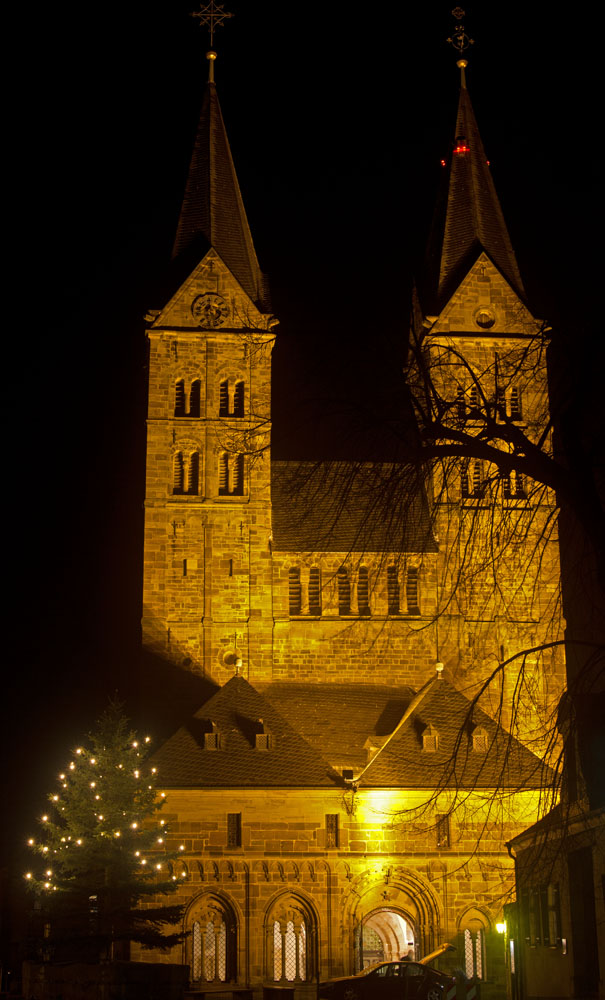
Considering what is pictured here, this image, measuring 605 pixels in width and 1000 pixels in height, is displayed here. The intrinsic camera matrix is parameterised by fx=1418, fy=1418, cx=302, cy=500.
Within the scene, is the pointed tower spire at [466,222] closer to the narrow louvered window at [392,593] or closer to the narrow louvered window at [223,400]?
the narrow louvered window at [223,400]

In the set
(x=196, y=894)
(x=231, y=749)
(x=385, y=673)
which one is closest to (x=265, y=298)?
(x=385, y=673)

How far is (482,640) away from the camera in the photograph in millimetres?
48094

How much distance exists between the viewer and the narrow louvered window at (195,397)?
50.0m

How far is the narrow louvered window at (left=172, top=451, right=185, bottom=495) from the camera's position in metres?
49.1

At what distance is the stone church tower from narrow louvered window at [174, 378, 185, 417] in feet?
0.23

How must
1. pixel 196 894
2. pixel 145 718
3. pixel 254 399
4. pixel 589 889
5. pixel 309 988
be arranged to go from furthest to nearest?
pixel 254 399
pixel 145 718
pixel 196 894
pixel 309 988
pixel 589 889

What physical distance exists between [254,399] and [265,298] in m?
4.92

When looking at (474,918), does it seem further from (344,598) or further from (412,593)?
(344,598)

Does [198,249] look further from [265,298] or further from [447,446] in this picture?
[447,446]

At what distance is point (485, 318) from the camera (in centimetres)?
5203

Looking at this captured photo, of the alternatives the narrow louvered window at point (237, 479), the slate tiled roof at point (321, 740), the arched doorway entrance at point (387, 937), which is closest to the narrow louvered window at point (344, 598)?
the slate tiled roof at point (321, 740)

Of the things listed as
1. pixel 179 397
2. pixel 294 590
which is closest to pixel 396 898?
pixel 294 590

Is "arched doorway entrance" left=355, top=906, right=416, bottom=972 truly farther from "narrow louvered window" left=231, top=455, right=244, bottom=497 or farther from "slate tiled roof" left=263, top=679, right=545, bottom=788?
"narrow louvered window" left=231, top=455, right=244, bottom=497

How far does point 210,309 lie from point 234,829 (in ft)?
62.0
